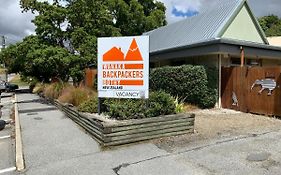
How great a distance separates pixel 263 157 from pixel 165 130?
2.70 metres

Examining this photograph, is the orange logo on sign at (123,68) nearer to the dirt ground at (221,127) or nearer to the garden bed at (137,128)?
the garden bed at (137,128)

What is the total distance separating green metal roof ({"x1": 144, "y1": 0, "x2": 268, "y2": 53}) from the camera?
16047 millimetres

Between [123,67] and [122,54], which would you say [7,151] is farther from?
[122,54]

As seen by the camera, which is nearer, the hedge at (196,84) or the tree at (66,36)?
the hedge at (196,84)

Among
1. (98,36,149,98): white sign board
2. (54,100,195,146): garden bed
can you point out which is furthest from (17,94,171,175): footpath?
(98,36,149,98): white sign board

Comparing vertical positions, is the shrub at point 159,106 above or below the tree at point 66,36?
below

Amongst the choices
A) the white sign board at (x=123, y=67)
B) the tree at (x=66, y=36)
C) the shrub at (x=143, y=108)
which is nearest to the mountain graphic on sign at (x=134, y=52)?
the white sign board at (x=123, y=67)

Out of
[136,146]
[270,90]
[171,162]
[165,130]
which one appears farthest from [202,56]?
[171,162]

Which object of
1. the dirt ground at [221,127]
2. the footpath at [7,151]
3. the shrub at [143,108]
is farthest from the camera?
the shrub at [143,108]

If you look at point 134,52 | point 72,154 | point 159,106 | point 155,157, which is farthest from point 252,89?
point 72,154

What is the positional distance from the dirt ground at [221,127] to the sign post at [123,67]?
1801mm

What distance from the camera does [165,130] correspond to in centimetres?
838

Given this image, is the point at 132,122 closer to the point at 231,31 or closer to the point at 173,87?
the point at 173,87

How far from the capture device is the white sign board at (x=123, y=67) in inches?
360
